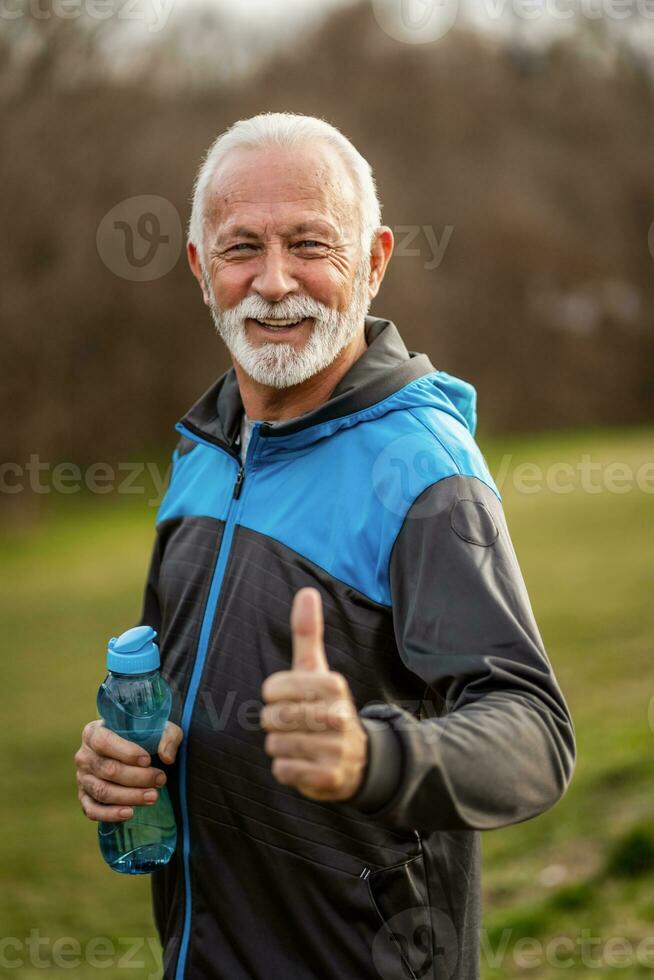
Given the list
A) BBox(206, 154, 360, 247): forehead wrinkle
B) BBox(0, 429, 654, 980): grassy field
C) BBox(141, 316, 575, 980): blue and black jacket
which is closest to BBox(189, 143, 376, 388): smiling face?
BBox(206, 154, 360, 247): forehead wrinkle

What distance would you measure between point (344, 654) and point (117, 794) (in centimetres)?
48

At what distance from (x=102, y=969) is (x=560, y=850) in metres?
1.77

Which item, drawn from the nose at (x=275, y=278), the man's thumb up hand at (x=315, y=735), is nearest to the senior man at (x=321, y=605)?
the nose at (x=275, y=278)

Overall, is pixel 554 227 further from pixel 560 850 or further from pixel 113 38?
pixel 560 850

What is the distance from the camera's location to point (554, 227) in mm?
25688

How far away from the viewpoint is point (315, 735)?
1264 mm

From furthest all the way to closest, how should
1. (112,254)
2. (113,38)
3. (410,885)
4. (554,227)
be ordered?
1. (554,227)
2. (113,38)
3. (112,254)
4. (410,885)

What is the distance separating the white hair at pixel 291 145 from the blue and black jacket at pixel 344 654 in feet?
0.95

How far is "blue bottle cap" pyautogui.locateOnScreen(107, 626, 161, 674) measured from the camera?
6.14 feet

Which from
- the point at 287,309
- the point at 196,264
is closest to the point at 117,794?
the point at 287,309

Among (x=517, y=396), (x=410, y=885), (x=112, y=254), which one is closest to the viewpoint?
(x=410, y=885)

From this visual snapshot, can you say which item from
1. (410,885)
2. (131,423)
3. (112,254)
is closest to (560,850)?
(410,885)

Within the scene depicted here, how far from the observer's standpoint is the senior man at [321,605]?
1.58m

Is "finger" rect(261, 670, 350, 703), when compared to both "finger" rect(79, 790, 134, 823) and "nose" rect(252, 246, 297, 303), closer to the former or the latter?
"finger" rect(79, 790, 134, 823)
